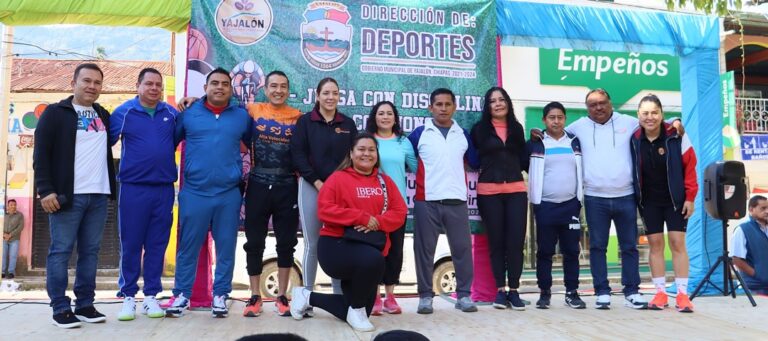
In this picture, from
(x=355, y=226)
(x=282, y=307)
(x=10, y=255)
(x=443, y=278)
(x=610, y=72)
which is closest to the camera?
(x=355, y=226)

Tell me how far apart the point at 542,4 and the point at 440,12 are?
101 cm

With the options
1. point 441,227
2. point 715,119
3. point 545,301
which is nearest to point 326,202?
point 441,227

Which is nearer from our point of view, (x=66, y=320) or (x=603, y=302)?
(x=66, y=320)

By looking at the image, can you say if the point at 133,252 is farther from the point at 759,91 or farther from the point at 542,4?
the point at 759,91

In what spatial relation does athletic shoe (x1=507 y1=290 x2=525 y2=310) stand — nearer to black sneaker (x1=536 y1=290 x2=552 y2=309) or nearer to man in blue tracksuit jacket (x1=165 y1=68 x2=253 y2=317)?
black sneaker (x1=536 y1=290 x2=552 y2=309)

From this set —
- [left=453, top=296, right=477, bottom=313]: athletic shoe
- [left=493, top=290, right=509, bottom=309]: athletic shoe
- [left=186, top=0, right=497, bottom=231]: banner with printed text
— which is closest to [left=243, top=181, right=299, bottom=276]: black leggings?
[left=186, top=0, right=497, bottom=231]: banner with printed text

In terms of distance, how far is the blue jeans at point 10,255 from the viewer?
12.0 metres

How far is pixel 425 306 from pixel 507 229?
35.5 inches

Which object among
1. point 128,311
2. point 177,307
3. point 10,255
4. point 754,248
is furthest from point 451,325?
point 10,255

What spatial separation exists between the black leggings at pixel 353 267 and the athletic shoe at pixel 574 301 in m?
1.81

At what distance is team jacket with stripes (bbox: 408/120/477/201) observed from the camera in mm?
4418

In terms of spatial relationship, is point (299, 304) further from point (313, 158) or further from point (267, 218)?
point (313, 158)

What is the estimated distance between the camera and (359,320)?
3.68 meters

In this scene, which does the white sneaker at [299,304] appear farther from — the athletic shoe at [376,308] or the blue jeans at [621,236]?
the blue jeans at [621,236]
